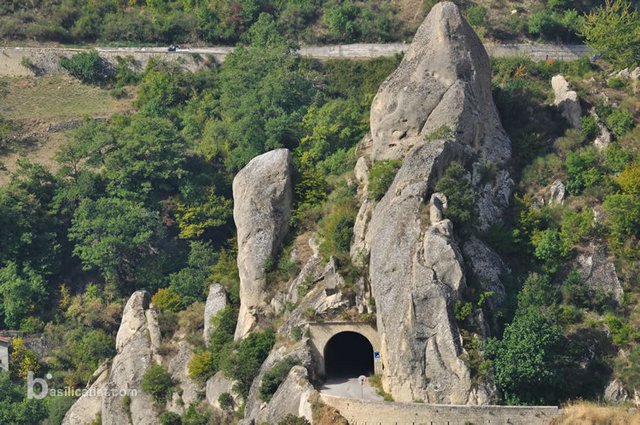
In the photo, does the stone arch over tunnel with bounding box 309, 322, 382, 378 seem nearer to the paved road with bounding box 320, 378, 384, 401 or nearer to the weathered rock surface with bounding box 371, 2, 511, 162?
the paved road with bounding box 320, 378, 384, 401

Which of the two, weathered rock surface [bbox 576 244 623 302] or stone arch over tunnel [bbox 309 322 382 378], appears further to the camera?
weathered rock surface [bbox 576 244 623 302]

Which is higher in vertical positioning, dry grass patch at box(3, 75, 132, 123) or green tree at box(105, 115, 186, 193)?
dry grass patch at box(3, 75, 132, 123)

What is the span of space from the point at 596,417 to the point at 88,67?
4843 cm

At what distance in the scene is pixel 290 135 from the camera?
282ft

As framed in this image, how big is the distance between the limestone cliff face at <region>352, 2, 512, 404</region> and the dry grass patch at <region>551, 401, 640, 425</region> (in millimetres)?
3109

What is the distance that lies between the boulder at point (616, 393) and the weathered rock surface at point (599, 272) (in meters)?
4.48

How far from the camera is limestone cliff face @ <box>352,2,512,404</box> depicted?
62.0 metres

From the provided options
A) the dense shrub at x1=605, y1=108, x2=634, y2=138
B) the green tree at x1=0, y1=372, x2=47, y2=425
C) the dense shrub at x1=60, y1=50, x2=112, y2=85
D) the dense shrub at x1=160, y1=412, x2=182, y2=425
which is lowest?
the dense shrub at x1=160, y1=412, x2=182, y2=425

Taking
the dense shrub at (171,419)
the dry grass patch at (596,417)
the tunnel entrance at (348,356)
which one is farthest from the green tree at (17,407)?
the dry grass patch at (596,417)

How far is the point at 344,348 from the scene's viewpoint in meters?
70.4

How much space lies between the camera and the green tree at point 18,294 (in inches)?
3216

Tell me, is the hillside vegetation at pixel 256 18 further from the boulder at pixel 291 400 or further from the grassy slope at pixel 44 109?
the boulder at pixel 291 400

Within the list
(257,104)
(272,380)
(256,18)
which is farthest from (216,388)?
(256,18)

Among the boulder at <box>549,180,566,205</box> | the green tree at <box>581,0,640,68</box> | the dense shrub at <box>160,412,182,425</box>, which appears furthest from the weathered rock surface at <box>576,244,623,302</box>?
the dense shrub at <box>160,412,182,425</box>
